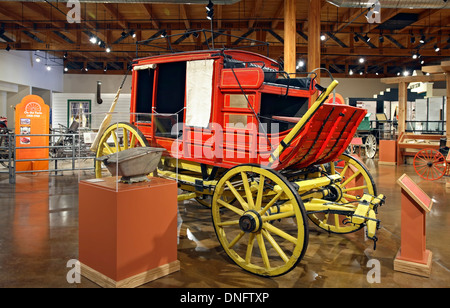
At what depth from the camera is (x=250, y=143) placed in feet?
11.1

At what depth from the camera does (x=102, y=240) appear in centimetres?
284

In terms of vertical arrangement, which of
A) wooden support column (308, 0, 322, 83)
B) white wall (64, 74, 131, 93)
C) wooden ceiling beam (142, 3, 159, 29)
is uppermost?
wooden ceiling beam (142, 3, 159, 29)

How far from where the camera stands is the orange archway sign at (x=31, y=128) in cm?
857

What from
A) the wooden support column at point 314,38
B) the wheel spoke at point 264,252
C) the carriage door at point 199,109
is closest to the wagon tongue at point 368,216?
the wheel spoke at point 264,252

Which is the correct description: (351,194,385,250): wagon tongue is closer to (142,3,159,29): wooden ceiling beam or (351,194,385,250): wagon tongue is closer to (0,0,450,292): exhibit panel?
(0,0,450,292): exhibit panel

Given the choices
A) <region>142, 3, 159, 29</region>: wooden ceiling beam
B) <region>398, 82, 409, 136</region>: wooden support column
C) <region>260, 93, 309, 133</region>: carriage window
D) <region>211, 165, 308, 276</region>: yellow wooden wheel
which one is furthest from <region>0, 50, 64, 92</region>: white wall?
<region>211, 165, 308, 276</region>: yellow wooden wheel

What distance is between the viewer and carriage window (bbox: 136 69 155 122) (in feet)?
14.7

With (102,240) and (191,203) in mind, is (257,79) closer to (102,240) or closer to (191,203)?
(102,240)

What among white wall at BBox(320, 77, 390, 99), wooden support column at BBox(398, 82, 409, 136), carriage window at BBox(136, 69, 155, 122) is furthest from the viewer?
white wall at BBox(320, 77, 390, 99)

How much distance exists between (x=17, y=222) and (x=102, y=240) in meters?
2.43

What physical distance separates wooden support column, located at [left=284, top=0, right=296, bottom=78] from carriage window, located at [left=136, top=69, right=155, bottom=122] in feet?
10.1

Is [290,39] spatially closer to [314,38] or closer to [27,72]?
[314,38]
